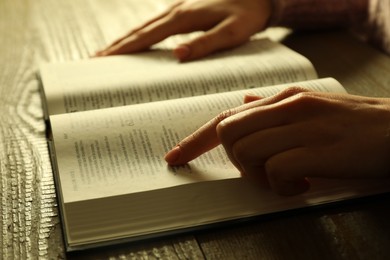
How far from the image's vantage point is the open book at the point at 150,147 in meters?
0.49

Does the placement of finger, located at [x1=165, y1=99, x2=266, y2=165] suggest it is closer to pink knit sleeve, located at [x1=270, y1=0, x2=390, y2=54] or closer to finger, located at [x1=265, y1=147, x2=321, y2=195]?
finger, located at [x1=265, y1=147, x2=321, y2=195]

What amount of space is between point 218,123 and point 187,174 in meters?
0.06

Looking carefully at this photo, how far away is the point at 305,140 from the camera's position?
1.67 feet

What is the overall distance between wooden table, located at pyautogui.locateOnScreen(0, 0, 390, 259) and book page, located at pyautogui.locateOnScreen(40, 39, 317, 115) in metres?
0.05

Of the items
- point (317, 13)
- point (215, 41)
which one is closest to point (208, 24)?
point (215, 41)

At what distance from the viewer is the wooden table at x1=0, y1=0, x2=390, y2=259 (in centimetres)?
47

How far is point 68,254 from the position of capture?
468mm

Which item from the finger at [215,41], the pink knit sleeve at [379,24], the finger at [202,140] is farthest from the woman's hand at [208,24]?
the finger at [202,140]

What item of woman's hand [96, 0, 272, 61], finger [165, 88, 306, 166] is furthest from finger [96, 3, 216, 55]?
finger [165, 88, 306, 166]

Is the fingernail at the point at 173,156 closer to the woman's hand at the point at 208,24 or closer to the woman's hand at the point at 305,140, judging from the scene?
the woman's hand at the point at 305,140

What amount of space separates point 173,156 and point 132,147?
5 cm

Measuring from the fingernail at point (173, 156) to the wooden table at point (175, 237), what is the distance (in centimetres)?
9

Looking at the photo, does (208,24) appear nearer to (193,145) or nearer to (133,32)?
(133,32)

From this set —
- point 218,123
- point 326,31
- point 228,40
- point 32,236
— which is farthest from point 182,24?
point 32,236
